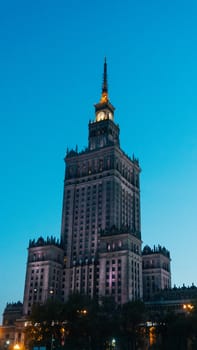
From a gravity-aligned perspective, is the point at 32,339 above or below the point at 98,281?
below

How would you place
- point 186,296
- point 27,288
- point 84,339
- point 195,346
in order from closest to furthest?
point 195,346
point 84,339
point 186,296
point 27,288

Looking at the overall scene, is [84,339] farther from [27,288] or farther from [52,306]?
[27,288]

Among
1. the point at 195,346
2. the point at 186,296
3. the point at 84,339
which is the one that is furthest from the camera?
the point at 186,296

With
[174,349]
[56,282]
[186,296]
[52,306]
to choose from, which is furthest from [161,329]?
[56,282]

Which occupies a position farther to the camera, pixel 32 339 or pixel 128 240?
pixel 128 240

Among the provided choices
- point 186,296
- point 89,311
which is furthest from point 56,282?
point 89,311

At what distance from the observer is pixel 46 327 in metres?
125

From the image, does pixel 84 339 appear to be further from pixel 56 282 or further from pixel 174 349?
pixel 56 282

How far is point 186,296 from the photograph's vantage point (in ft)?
597

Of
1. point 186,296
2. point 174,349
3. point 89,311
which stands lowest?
point 174,349

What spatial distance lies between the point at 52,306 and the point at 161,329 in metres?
33.3

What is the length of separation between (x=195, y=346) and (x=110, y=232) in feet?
265

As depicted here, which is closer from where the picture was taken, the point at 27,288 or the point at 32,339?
the point at 32,339

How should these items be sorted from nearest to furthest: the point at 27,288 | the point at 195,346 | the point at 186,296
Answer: the point at 195,346 < the point at 186,296 < the point at 27,288
